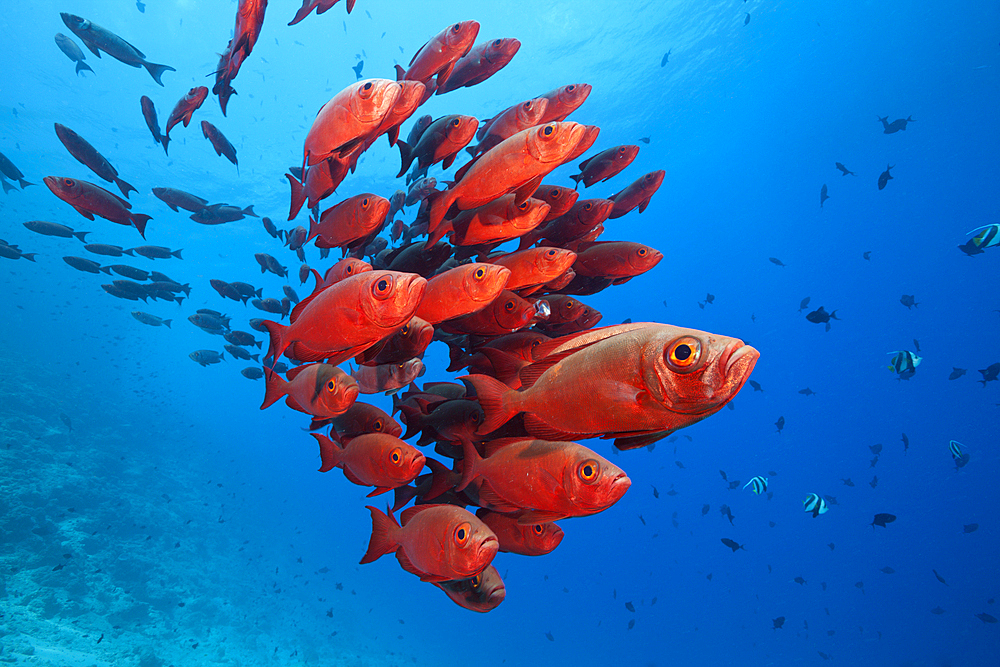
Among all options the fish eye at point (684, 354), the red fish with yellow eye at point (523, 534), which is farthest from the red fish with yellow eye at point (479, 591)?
the fish eye at point (684, 354)

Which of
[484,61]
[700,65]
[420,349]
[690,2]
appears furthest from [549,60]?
[420,349]

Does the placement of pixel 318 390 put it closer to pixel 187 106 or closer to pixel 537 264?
pixel 537 264

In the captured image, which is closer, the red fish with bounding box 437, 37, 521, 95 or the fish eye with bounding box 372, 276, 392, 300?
the fish eye with bounding box 372, 276, 392, 300

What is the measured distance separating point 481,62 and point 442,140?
0.89 metres

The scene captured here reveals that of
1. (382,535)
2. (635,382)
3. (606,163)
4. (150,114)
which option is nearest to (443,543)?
(382,535)

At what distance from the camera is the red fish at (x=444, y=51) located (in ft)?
8.82

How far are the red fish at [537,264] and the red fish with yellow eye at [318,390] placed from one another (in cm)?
121

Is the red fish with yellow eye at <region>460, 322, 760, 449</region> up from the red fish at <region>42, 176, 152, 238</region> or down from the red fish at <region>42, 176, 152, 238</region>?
down

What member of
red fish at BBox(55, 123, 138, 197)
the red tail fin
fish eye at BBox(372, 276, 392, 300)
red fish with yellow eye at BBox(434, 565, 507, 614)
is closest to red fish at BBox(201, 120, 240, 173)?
red fish at BBox(55, 123, 138, 197)

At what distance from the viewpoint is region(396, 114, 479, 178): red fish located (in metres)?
2.76

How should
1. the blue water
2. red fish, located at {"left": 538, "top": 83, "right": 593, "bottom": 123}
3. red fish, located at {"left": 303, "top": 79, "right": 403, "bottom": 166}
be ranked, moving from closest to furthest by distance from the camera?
red fish, located at {"left": 303, "top": 79, "right": 403, "bottom": 166} < red fish, located at {"left": 538, "top": 83, "right": 593, "bottom": 123} < the blue water

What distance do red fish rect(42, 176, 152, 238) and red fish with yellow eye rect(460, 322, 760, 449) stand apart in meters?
4.40

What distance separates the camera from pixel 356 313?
180 centimetres

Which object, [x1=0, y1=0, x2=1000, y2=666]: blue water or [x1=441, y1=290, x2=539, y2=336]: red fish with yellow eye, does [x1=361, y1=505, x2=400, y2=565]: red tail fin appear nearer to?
[x1=441, y1=290, x2=539, y2=336]: red fish with yellow eye
